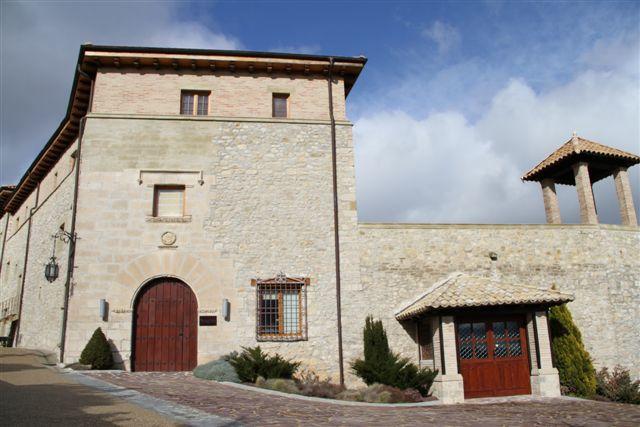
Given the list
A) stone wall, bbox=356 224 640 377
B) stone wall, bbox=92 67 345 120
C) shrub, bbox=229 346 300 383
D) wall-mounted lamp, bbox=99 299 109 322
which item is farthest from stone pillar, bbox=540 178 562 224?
wall-mounted lamp, bbox=99 299 109 322

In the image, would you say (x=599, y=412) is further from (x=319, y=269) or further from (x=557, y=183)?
(x=557, y=183)

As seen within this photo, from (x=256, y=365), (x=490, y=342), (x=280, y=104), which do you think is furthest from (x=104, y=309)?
(x=490, y=342)

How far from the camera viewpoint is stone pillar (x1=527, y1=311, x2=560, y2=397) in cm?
1309

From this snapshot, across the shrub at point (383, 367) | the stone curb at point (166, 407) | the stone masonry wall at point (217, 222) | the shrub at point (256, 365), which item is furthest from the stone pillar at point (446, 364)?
the stone curb at point (166, 407)

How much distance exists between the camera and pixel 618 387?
1434 centimetres

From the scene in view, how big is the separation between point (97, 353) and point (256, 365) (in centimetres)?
391

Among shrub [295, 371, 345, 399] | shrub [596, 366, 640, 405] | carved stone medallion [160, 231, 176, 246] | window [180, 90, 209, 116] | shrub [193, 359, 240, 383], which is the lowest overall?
shrub [596, 366, 640, 405]

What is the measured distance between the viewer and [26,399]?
27.0ft

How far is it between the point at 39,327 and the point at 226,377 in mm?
9108

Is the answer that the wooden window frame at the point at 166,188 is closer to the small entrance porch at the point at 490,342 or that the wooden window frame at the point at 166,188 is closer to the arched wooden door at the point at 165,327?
the arched wooden door at the point at 165,327

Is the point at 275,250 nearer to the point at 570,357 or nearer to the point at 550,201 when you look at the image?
the point at 570,357

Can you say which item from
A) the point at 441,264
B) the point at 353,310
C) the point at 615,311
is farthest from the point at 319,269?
the point at 615,311

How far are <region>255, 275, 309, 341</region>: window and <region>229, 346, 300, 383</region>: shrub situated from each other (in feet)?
3.51

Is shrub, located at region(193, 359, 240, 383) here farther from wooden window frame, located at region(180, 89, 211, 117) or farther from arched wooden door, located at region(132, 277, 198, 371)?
wooden window frame, located at region(180, 89, 211, 117)
